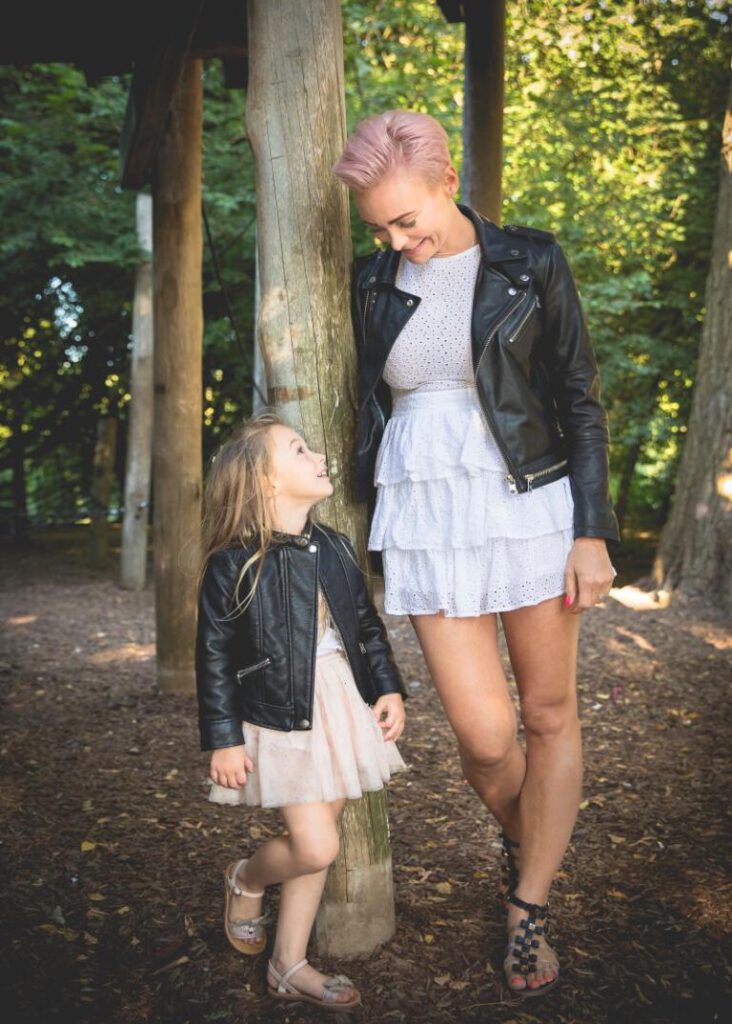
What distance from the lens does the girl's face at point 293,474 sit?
8.13 ft

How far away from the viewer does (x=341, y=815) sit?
8.98 feet

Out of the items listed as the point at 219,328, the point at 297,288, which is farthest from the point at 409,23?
the point at 297,288

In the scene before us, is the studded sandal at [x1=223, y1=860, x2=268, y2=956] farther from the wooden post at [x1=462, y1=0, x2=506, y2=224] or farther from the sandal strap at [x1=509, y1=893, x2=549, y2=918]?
the wooden post at [x1=462, y1=0, x2=506, y2=224]

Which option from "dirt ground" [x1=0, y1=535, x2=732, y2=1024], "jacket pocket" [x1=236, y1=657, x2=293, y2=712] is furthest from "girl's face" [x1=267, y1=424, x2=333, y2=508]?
"dirt ground" [x1=0, y1=535, x2=732, y2=1024]

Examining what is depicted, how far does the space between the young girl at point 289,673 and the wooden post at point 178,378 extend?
9.99ft

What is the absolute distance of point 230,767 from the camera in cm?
236

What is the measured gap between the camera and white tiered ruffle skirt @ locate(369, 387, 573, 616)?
96.3 inches

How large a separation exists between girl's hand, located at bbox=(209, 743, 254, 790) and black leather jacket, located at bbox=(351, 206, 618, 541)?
2.78 feet

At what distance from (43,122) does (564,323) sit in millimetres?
8382

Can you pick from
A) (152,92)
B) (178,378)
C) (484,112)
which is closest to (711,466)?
(484,112)

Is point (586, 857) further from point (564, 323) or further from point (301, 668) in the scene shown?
point (564, 323)

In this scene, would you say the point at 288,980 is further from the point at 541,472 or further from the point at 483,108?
the point at 483,108

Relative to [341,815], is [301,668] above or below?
above

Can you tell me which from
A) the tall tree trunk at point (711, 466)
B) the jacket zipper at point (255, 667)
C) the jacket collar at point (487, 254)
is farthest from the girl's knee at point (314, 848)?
the tall tree trunk at point (711, 466)
